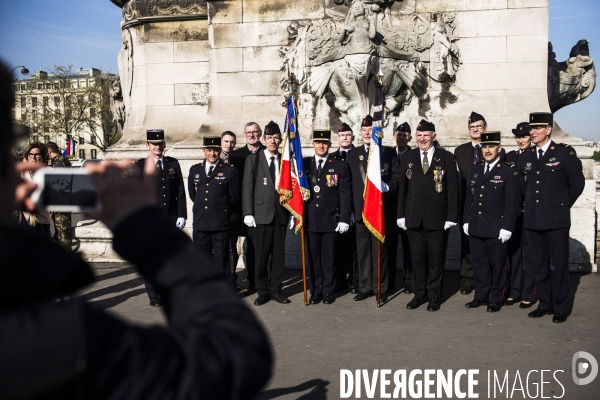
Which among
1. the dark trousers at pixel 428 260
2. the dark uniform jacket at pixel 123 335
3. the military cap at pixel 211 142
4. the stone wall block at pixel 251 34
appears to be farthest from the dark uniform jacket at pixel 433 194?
the dark uniform jacket at pixel 123 335

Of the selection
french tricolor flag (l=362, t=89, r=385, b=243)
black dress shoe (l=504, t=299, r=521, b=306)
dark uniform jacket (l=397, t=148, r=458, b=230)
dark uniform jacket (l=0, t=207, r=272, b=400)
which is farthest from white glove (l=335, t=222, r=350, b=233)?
dark uniform jacket (l=0, t=207, r=272, b=400)

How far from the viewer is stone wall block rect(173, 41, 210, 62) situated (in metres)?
11.2

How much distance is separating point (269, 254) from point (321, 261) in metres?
0.65

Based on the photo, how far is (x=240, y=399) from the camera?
1.13 metres

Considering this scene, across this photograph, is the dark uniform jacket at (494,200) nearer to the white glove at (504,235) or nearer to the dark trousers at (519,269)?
the white glove at (504,235)

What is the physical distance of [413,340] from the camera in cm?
592

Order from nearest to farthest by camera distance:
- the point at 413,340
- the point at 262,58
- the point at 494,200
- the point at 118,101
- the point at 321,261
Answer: the point at 413,340, the point at 494,200, the point at 321,261, the point at 262,58, the point at 118,101

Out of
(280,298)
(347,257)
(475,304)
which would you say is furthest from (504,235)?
(280,298)

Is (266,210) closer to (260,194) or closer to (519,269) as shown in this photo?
(260,194)

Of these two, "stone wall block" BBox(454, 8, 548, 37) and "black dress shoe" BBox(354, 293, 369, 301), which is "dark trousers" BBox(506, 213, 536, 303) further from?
"stone wall block" BBox(454, 8, 548, 37)

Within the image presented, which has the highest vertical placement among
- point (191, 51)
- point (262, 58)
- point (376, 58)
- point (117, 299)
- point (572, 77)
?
point (191, 51)

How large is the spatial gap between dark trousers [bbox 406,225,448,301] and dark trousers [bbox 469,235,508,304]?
1.26 feet

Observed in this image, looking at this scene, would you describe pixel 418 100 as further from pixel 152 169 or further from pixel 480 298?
pixel 152 169

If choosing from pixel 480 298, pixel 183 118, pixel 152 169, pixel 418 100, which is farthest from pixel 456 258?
pixel 152 169
